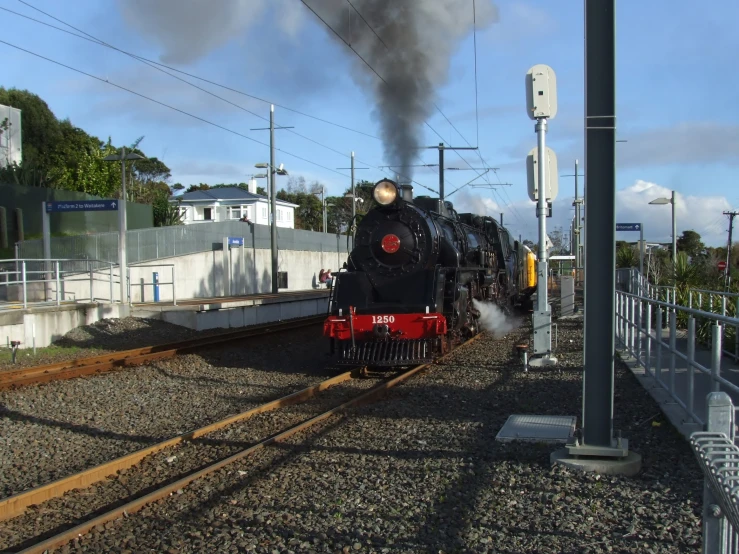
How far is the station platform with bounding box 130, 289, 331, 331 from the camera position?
1858 centimetres

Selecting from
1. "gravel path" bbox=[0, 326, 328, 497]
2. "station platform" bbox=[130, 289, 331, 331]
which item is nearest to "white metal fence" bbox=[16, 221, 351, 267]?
"station platform" bbox=[130, 289, 331, 331]

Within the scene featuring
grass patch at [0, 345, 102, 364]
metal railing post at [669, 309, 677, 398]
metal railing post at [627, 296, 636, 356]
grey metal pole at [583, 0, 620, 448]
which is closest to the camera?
grey metal pole at [583, 0, 620, 448]

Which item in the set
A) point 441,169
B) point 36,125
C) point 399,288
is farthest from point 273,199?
point 36,125

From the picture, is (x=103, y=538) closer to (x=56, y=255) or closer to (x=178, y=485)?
(x=178, y=485)

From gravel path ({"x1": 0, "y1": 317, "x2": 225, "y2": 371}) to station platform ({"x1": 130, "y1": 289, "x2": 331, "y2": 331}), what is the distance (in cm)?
31

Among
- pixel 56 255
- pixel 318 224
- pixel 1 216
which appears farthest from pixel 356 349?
pixel 318 224

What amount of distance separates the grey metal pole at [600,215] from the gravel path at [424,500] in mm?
620

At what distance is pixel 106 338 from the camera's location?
16156 millimetres

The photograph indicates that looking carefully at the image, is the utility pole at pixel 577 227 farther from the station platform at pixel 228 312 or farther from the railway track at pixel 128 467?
the railway track at pixel 128 467

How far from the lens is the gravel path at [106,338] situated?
13.5 meters

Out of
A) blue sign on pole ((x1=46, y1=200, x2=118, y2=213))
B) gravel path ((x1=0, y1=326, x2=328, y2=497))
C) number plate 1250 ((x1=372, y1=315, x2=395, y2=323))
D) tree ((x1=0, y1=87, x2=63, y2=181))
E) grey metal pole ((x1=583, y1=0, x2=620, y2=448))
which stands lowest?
gravel path ((x1=0, y1=326, x2=328, y2=497))

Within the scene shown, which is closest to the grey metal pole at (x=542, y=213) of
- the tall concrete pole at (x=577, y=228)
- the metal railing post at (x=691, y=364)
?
the metal railing post at (x=691, y=364)

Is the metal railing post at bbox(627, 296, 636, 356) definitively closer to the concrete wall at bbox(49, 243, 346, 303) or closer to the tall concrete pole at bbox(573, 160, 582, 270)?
the concrete wall at bbox(49, 243, 346, 303)

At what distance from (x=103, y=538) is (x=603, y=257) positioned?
4.22 metres
